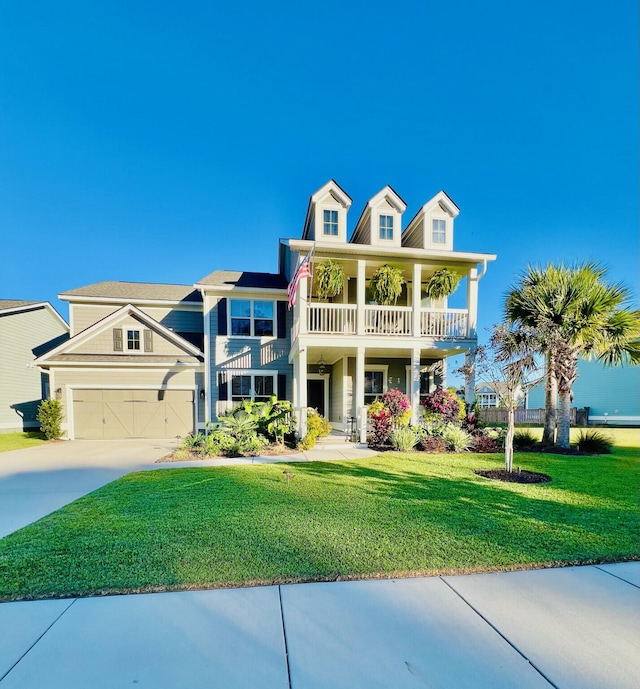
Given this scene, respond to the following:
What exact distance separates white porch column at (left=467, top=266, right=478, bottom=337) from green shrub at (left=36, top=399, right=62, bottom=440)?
49.5 feet

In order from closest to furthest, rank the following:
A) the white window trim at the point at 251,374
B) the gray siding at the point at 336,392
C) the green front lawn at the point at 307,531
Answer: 1. the green front lawn at the point at 307,531
2. the white window trim at the point at 251,374
3. the gray siding at the point at 336,392

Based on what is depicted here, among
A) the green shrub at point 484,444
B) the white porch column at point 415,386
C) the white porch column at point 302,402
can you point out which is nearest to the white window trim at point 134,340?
the white porch column at point 302,402

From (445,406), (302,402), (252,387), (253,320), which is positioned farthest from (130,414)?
(445,406)

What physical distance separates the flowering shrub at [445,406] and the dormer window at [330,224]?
666cm

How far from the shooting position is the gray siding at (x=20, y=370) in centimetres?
1505

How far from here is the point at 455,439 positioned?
920 cm

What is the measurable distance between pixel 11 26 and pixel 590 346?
18.3 metres

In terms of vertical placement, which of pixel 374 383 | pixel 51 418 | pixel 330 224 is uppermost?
pixel 330 224

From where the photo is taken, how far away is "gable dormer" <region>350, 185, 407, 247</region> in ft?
38.7

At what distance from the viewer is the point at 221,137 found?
50.9 feet

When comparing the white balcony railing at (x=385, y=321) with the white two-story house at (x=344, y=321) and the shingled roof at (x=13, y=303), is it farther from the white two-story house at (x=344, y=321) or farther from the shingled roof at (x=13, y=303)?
the shingled roof at (x=13, y=303)

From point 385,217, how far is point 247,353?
7.44 m

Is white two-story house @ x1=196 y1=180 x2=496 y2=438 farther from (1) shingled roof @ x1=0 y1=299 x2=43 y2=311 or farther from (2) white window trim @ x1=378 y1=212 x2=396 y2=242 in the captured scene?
(1) shingled roof @ x1=0 y1=299 x2=43 y2=311

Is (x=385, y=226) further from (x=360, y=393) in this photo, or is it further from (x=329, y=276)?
(x=360, y=393)
